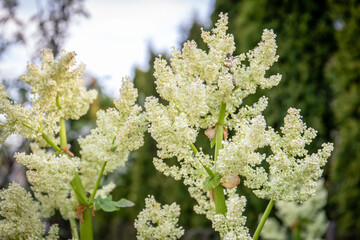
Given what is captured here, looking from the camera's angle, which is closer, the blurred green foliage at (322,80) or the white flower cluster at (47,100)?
the white flower cluster at (47,100)

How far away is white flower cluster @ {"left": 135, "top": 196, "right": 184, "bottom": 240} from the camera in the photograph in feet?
3.14

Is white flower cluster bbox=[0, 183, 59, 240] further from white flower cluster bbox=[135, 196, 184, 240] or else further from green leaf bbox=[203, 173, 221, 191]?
green leaf bbox=[203, 173, 221, 191]

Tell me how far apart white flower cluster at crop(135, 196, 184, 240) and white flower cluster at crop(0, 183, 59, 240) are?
0.84 feet

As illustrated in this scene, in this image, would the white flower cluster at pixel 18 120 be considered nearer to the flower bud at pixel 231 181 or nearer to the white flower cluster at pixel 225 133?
the white flower cluster at pixel 225 133

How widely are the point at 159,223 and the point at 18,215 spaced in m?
0.39

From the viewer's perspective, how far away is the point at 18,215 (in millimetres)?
994

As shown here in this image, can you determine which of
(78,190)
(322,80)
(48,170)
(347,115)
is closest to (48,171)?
(48,170)

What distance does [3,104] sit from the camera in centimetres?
98

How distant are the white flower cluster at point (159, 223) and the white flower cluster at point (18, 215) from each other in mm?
258

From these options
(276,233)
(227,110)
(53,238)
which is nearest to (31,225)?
(53,238)

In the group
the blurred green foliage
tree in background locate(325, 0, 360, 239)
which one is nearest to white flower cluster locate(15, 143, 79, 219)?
the blurred green foliage

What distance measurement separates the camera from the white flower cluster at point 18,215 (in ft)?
3.15

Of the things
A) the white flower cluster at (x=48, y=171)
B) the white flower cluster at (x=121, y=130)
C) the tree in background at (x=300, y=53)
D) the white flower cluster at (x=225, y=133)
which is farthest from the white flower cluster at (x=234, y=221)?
the tree in background at (x=300, y=53)

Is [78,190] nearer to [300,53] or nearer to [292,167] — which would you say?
[292,167]
